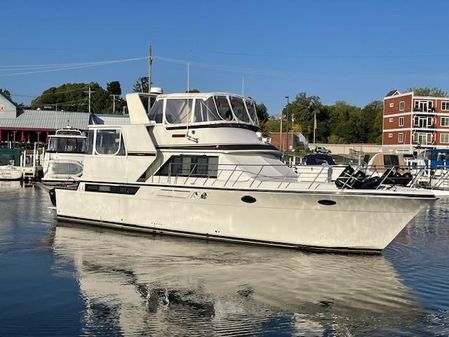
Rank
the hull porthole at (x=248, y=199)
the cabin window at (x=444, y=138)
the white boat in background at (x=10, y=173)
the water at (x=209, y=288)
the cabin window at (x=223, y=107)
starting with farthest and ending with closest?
the cabin window at (x=444, y=138), the white boat in background at (x=10, y=173), the cabin window at (x=223, y=107), the hull porthole at (x=248, y=199), the water at (x=209, y=288)

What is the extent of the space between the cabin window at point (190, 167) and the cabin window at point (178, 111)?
123cm

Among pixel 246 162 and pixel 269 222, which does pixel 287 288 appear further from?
pixel 246 162

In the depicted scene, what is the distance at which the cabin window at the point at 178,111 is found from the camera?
18000 mm

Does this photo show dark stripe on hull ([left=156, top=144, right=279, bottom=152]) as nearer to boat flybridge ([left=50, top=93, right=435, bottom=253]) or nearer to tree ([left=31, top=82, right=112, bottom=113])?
boat flybridge ([left=50, top=93, right=435, bottom=253])

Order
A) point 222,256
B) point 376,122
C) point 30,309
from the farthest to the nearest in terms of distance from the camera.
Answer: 1. point 376,122
2. point 222,256
3. point 30,309

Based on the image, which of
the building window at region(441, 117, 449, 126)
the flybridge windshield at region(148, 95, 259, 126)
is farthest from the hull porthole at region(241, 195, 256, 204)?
the building window at region(441, 117, 449, 126)

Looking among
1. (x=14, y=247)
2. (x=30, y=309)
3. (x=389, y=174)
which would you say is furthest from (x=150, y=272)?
(x=389, y=174)

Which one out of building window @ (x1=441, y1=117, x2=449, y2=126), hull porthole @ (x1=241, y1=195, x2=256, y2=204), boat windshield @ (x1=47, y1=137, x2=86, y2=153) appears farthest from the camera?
building window @ (x1=441, y1=117, x2=449, y2=126)

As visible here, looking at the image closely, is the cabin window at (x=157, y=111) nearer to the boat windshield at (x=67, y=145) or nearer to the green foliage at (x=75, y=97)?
the boat windshield at (x=67, y=145)

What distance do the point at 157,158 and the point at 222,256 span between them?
14.8 feet

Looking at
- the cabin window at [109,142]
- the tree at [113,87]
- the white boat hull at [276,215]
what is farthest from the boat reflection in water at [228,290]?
the tree at [113,87]

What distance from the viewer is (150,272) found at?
13203 mm

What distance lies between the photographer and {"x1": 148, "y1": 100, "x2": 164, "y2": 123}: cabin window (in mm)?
18453

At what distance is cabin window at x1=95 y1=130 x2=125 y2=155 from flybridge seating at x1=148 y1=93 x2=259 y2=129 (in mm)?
1322
